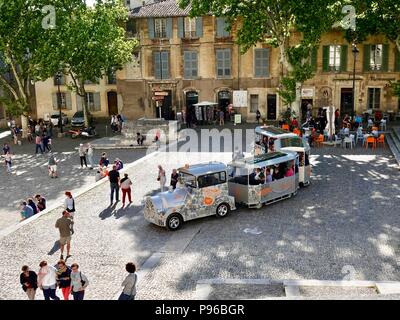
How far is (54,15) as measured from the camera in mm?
35438

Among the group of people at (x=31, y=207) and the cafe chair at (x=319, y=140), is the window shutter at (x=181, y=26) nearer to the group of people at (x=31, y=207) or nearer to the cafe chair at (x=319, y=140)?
the cafe chair at (x=319, y=140)

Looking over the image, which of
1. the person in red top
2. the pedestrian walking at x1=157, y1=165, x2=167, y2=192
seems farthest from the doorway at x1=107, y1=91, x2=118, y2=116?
the pedestrian walking at x1=157, y1=165, x2=167, y2=192

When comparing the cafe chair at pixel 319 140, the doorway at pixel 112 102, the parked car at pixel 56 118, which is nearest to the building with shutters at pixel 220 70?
the doorway at pixel 112 102

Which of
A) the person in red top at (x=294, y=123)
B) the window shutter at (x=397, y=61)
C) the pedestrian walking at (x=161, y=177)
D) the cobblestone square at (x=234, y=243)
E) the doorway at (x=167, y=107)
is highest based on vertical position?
the window shutter at (x=397, y=61)

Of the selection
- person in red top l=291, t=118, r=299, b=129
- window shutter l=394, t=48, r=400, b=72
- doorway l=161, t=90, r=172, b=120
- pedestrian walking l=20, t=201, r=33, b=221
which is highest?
window shutter l=394, t=48, r=400, b=72

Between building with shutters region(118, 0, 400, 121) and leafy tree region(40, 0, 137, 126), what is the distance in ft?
11.0

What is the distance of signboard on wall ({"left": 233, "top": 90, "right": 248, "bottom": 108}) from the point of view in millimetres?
40969

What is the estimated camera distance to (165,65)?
139 ft

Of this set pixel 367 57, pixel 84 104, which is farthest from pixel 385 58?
pixel 84 104

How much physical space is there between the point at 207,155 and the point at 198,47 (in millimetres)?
15403

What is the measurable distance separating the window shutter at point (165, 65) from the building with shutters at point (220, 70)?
0.08m

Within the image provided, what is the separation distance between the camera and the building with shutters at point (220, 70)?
38438mm

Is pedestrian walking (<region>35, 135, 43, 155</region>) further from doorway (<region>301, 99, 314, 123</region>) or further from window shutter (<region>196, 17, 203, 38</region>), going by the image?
doorway (<region>301, 99, 314, 123</region>)
